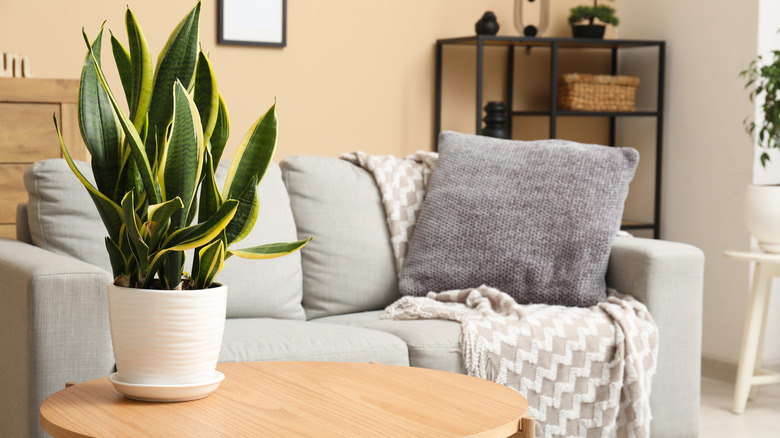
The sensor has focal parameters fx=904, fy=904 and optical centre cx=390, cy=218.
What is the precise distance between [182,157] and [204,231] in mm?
110

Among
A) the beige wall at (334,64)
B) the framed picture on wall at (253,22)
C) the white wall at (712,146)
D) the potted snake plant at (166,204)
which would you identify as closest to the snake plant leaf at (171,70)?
the potted snake plant at (166,204)

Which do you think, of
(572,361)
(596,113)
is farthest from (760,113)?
(572,361)

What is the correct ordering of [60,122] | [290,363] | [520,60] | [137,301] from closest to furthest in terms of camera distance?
[137,301]
[290,363]
[60,122]
[520,60]

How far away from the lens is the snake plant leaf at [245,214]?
4.24 feet

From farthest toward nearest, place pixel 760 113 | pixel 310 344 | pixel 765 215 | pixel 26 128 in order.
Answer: pixel 760 113 < pixel 765 215 < pixel 26 128 < pixel 310 344

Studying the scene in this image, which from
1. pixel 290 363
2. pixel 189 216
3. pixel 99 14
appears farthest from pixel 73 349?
pixel 99 14

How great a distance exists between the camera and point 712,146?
3658mm

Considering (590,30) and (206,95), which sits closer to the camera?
(206,95)

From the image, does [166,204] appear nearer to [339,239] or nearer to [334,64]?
[339,239]

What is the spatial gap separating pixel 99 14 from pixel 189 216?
228 centimetres

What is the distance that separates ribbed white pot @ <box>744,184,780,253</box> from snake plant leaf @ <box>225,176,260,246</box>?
2.26 m

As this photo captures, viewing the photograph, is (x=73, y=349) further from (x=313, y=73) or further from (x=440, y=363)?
(x=313, y=73)

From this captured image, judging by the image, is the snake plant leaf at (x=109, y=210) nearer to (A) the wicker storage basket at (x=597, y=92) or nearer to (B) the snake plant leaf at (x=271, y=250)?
(B) the snake plant leaf at (x=271, y=250)

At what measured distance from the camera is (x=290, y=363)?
5.02 feet
